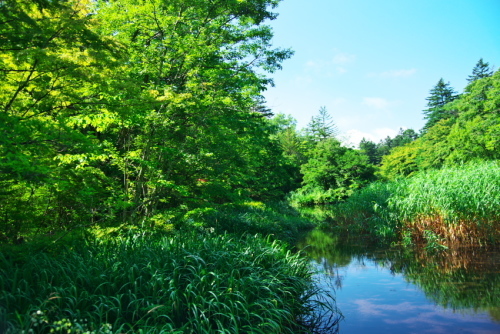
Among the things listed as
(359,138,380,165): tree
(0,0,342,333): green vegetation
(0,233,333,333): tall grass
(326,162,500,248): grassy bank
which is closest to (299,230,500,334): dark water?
(326,162,500,248): grassy bank

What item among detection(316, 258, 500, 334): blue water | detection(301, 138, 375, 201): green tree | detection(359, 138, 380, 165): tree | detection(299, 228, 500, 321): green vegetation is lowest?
detection(316, 258, 500, 334): blue water

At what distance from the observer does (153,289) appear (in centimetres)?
396

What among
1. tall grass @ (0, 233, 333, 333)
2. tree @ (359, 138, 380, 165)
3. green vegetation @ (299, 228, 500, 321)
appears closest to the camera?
tall grass @ (0, 233, 333, 333)

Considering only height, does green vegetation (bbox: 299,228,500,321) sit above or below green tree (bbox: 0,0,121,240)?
below

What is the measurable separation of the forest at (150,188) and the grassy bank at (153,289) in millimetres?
26

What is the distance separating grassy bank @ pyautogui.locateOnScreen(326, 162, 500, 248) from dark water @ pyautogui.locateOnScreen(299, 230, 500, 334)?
596 mm

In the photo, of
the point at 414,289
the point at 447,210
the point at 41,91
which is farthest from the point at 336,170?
the point at 41,91

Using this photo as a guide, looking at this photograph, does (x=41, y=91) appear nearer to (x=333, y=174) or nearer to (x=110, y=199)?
(x=110, y=199)

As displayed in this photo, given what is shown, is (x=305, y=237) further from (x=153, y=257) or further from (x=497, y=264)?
(x=153, y=257)

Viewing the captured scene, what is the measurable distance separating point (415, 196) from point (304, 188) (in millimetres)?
17014

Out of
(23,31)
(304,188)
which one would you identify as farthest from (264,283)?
(304,188)

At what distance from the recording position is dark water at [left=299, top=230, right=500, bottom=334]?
16.3ft

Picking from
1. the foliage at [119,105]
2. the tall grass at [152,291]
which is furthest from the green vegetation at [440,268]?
the foliage at [119,105]

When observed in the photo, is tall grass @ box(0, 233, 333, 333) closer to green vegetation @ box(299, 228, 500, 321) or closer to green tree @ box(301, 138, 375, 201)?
green vegetation @ box(299, 228, 500, 321)
